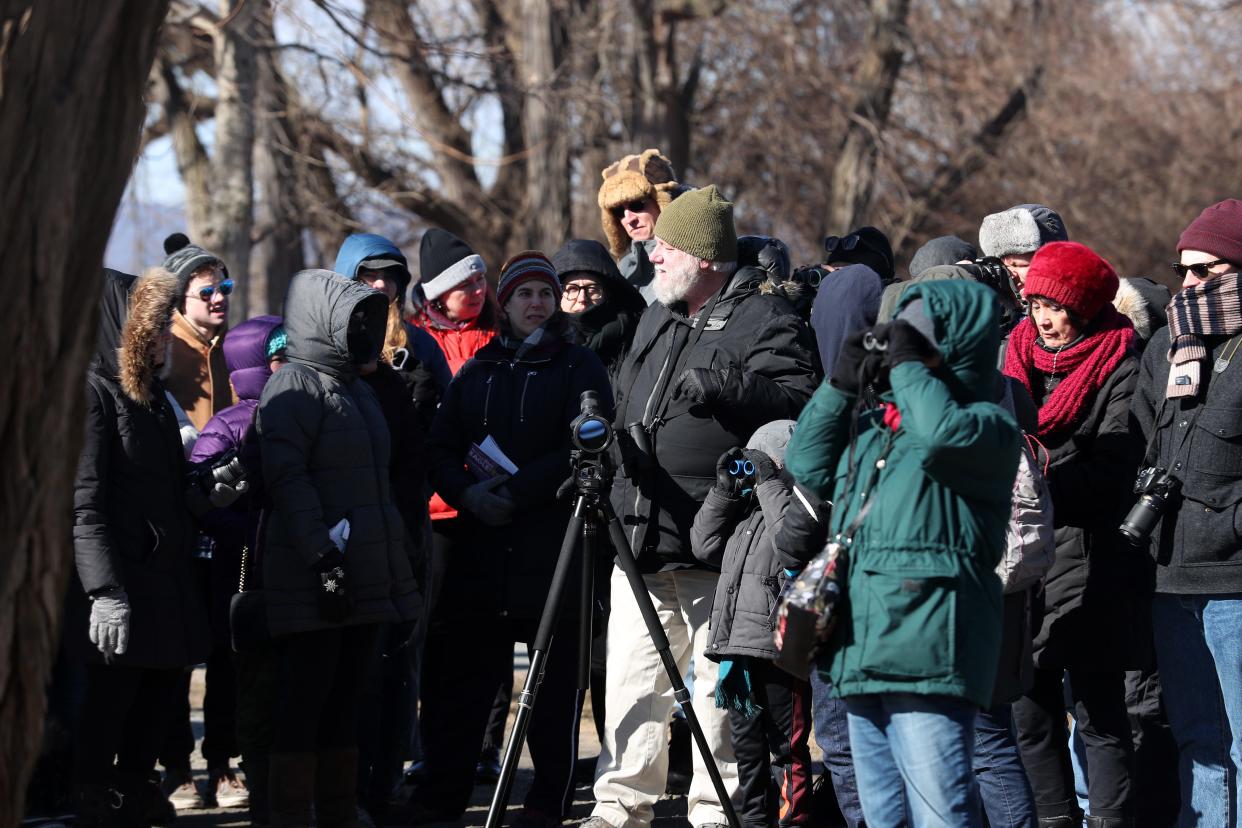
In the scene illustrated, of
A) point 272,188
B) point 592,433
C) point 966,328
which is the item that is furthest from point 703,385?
point 272,188

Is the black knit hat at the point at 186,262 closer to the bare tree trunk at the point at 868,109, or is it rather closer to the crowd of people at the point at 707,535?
the crowd of people at the point at 707,535

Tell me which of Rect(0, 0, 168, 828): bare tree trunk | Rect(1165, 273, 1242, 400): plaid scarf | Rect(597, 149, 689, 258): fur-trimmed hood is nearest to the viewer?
Rect(0, 0, 168, 828): bare tree trunk

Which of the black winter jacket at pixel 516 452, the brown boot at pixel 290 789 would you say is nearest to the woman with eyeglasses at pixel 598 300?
the black winter jacket at pixel 516 452

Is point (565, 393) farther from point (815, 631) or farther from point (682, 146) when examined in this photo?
point (682, 146)

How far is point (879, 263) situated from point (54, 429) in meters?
4.15

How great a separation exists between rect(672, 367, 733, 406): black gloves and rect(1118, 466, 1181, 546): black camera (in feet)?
4.23

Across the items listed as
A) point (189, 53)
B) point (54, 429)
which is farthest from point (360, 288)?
point (189, 53)

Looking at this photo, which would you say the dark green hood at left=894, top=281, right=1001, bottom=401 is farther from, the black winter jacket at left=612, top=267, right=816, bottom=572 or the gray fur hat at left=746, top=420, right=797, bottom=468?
the black winter jacket at left=612, top=267, right=816, bottom=572

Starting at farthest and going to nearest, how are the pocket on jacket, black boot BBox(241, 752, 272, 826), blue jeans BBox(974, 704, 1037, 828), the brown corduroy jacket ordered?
the brown corduroy jacket → black boot BBox(241, 752, 272, 826) → blue jeans BBox(974, 704, 1037, 828) → the pocket on jacket

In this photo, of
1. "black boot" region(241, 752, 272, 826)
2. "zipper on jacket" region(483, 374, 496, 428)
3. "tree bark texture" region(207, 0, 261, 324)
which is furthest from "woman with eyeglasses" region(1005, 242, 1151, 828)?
"tree bark texture" region(207, 0, 261, 324)

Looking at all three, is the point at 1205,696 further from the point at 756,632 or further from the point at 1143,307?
the point at 1143,307

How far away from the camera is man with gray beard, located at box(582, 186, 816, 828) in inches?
205

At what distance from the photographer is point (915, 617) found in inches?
143

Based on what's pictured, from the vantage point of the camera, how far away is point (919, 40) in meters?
19.4
